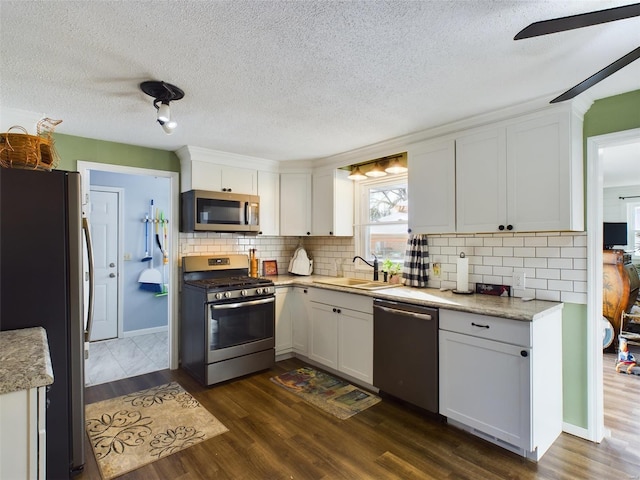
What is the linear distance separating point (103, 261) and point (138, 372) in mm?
1963

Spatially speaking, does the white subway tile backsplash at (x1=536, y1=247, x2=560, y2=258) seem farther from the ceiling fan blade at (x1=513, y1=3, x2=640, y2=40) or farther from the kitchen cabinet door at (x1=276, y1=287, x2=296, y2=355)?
the kitchen cabinet door at (x1=276, y1=287, x2=296, y2=355)

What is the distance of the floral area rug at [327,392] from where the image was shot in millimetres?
2906

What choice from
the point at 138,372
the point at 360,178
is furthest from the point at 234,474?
the point at 360,178

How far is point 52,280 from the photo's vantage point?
6.24ft

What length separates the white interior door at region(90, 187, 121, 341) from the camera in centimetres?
488

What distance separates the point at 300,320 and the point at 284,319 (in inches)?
7.4

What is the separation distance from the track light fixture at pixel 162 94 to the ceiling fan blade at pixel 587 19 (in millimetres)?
1960

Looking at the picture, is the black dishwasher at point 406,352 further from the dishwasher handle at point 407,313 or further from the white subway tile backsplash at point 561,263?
the white subway tile backsplash at point 561,263

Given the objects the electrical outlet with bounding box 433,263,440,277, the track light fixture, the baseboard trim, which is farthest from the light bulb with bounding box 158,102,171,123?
the baseboard trim

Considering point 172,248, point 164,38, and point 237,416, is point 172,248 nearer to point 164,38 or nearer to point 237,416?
point 237,416

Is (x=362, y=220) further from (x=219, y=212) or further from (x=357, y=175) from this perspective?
(x=219, y=212)

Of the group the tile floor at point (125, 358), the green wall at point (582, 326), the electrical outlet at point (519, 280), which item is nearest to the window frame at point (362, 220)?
the electrical outlet at point (519, 280)

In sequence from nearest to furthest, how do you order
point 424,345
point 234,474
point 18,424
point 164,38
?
point 18,424 → point 164,38 → point 234,474 → point 424,345

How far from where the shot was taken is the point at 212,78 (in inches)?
84.0
